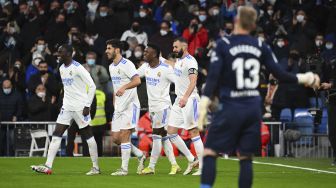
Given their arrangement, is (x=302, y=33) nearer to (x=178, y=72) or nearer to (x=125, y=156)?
(x=178, y=72)

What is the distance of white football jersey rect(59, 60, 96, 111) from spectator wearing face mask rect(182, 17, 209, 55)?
10378 millimetres

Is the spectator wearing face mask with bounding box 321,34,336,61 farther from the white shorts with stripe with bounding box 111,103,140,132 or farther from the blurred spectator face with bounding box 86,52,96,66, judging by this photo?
the white shorts with stripe with bounding box 111,103,140,132

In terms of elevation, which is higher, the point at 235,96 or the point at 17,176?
the point at 235,96

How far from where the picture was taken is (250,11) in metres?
11.3

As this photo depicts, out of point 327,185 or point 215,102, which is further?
point 327,185

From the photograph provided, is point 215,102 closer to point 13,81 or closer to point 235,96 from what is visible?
point 235,96

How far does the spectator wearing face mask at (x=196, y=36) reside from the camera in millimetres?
28094

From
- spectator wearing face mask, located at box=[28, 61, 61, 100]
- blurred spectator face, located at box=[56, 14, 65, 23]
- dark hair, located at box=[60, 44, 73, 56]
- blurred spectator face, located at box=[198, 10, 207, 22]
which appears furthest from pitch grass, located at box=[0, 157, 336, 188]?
blurred spectator face, located at box=[198, 10, 207, 22]

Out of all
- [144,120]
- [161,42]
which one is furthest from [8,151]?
[161,42]

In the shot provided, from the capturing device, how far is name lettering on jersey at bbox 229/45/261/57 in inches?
449

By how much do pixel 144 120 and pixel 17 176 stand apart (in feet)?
25.8

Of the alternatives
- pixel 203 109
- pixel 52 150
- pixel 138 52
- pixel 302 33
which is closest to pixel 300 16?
pixel 302 33

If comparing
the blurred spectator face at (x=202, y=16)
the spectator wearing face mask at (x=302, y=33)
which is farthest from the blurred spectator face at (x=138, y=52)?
the spectator wearing face mask at (x=302, y=33)

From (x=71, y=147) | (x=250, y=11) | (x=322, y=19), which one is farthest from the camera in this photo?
(x=322, y=19)
